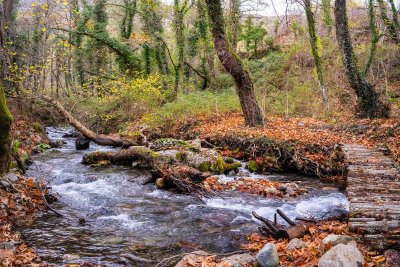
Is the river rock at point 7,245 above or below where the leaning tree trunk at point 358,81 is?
below

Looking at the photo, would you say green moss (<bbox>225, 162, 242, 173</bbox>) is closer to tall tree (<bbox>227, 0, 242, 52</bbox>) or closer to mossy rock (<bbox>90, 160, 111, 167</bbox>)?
mossy rock (<bbox>90, 160, 111, 167</bbox>)

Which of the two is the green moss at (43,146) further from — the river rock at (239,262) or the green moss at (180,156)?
the river rock at (239,262)

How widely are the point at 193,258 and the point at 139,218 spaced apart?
8.03ft

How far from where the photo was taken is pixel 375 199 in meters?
5.36

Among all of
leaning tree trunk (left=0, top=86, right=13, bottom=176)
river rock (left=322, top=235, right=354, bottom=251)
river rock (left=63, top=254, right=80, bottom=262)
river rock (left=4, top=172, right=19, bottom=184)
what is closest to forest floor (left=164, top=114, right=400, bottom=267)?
river rock (left=322, top=235, right=354, bottom=251)

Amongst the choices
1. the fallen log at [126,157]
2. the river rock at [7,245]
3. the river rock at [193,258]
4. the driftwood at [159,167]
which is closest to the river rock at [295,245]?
the river rock at [193,258]

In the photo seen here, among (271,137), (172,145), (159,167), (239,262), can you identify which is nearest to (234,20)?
(172,145)

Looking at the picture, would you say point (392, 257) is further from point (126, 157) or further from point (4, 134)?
point (126, 157)

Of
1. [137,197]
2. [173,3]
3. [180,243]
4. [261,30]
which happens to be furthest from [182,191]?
[261,30]

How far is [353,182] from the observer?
20.8 feet

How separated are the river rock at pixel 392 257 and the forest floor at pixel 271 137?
0.06 m

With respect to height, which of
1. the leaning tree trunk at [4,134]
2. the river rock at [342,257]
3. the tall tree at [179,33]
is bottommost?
the river rock at [342,257]

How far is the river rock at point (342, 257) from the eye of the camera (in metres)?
3.66

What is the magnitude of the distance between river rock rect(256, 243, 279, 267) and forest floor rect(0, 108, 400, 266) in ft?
0.41
